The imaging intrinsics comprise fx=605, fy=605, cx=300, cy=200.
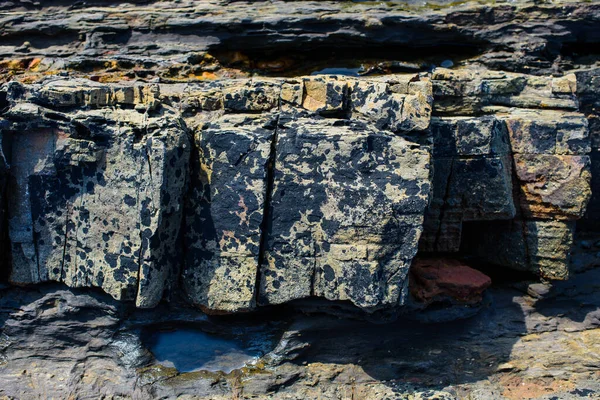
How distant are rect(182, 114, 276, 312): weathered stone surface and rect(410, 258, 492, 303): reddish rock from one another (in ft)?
5.42

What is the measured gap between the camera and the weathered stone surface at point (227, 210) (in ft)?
16.4

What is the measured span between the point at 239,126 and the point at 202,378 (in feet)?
7.72

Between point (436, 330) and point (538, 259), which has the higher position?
point (538, 259)

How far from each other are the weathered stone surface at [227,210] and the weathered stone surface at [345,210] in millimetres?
154

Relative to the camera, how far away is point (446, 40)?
22.0 ft

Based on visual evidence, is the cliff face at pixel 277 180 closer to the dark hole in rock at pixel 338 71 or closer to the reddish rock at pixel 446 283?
the reddish rock at pixel 446 283

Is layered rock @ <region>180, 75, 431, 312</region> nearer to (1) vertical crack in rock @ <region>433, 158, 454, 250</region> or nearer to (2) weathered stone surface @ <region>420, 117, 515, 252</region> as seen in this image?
(2) weathered stone surface @ <region>420, 117, 515, 252</region>

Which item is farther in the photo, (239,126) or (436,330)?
(436,330)

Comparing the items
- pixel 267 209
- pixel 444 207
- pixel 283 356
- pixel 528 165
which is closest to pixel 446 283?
pixel 444 207

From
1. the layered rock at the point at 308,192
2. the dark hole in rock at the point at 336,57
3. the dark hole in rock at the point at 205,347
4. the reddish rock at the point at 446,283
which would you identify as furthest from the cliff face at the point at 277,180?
the dark hole in rock at the point at 336,57

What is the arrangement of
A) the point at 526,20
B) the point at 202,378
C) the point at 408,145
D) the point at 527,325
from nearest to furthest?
the point at 408,145
the point at 202,378
the point at 527,325
the point at 526,20

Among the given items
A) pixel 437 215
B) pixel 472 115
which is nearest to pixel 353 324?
pixel 437 215

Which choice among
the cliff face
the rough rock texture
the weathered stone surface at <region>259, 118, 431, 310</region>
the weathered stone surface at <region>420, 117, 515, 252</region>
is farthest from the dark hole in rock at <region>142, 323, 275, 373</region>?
the weathered stone surface at <region>420, 117, 515, 252</region>

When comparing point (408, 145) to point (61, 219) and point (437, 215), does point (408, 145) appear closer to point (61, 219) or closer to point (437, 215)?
point (437, 215)
